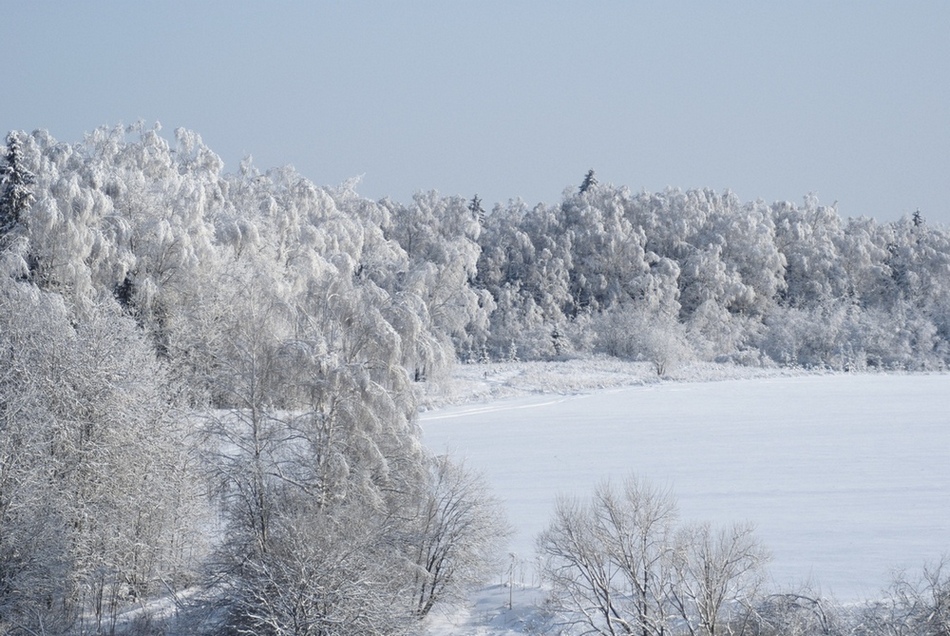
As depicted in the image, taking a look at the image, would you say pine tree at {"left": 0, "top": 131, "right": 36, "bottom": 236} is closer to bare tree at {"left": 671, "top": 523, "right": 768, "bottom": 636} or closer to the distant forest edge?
the distant forest edge

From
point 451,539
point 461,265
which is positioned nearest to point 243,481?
point 451,539

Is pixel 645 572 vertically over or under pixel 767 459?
under

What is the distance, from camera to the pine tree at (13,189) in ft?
85.1

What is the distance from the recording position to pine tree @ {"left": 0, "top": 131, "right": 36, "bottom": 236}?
26.0 meters

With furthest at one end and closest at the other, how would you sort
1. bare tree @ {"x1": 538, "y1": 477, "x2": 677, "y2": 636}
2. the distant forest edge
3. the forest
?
1. the distant forest edge
2. the forest
3. bare tree @ {"x1": 538, "y1": 477, "x2": 677, "y2": 636}

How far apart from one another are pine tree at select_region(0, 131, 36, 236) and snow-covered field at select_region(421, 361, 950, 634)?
Result: 39.0 ft

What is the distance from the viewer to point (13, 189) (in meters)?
25.9

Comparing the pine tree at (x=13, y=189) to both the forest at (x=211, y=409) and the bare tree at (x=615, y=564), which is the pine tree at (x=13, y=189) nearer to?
the forest at (x=211, y=409)

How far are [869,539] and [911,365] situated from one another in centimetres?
3159

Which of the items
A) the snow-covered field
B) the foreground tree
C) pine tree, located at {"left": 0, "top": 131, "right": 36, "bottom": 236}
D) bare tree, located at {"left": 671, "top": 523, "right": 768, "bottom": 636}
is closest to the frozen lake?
the snow-covered field

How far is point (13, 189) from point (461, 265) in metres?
14.0

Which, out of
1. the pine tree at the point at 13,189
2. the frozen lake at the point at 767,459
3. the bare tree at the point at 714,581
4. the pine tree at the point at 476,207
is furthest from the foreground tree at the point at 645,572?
the pine tree at the point at 476,207

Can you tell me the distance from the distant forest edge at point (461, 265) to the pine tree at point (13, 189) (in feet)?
0.20

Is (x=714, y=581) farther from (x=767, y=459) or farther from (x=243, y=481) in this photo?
(x=767, y=459)
